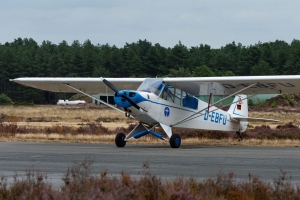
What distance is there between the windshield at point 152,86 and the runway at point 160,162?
3.48m

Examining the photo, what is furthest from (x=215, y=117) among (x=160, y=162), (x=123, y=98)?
(x=160, y=162)

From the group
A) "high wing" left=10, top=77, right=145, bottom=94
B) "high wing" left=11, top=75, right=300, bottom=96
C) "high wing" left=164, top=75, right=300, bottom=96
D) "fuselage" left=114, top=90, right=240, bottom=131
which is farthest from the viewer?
"high wing" left=10, top=77, right=145, bottom=94

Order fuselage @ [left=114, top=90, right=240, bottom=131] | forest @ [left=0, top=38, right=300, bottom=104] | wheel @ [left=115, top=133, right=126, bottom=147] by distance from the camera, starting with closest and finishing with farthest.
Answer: fuselage @ [left=114, top=90, right=240, bottom=131]
wheel @ [left=115, top=133, right=126, bottom=147]
forest @ [left=0, top=38, right=300, bottom=104]

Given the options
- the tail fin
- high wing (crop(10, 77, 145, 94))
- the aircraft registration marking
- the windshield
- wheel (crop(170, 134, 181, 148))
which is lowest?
wheel (crop(170, 134, 181, 148))

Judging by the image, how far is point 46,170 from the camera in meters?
14.0

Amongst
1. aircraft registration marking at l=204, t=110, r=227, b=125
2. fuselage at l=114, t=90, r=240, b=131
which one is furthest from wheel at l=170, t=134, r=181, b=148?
aircraft registration marking at l=204, t=110, r=227, b=125

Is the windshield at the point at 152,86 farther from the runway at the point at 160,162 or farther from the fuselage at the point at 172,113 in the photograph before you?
the runway at the point at 160,162

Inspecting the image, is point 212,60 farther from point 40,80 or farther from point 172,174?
point 172,174

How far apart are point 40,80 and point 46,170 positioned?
45.7 feet

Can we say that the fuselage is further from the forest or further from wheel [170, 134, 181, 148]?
the forest

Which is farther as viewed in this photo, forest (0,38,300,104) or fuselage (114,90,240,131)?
forest (0,38,300,104)

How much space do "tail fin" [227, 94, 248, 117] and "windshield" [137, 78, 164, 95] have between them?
5.30 meters

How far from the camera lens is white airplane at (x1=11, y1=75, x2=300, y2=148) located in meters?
22.3

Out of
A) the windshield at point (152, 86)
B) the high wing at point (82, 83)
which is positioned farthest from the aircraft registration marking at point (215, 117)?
the windshield at point (152, 86)
